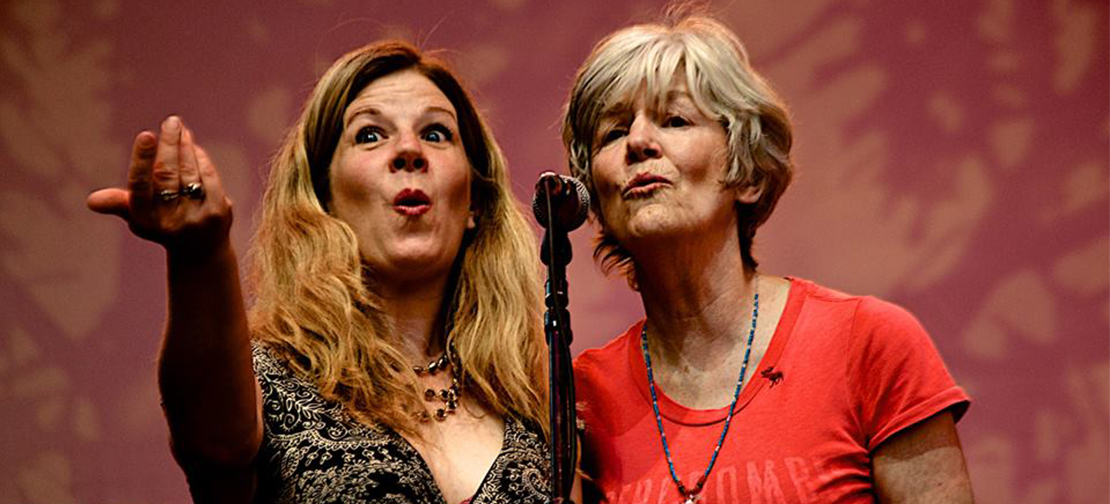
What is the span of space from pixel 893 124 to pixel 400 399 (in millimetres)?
1660

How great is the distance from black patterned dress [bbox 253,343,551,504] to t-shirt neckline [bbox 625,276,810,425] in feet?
0.95

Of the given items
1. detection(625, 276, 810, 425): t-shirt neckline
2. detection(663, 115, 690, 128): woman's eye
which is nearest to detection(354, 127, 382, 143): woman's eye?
detection(663, 115, 690, 128): woman's eye

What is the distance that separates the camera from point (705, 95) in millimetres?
2246

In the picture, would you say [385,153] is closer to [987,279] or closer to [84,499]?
[84,499]

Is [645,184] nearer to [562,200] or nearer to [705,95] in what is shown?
[705,95]

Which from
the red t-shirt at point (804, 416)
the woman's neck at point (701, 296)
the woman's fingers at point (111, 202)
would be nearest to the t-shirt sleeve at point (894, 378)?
the red t-shirt at point (804, 416)

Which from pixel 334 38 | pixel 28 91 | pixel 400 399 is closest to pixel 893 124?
pixel 334 38

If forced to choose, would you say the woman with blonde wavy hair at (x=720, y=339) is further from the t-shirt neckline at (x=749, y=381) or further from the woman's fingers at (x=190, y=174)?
the woman's fingers at (x=190, y=174)

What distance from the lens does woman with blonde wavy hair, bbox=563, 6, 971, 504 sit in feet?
6.72

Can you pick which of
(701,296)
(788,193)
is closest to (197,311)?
(701,296)

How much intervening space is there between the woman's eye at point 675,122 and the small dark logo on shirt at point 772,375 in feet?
1.38

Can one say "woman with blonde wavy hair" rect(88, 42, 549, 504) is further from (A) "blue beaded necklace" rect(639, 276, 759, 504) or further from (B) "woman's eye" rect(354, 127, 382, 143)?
(A) "blue beaded necklace" rect(639, 276, 759, 504)

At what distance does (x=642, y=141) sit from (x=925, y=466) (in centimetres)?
67

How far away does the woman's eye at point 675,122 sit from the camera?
2.24 m
